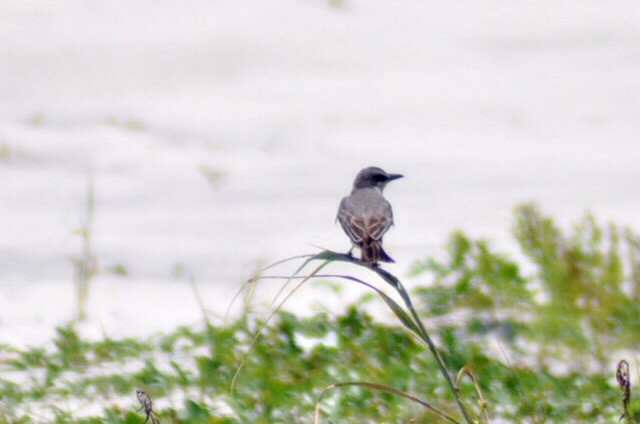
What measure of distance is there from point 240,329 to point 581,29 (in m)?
8.27

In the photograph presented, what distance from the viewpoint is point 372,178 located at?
5.05m

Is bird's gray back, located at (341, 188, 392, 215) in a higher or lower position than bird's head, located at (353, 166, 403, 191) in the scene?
lower

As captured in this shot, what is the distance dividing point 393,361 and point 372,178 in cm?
76

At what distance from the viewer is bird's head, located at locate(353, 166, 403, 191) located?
490cm

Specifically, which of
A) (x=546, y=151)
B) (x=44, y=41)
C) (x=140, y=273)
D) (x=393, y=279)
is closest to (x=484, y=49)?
(x=546, y=151)

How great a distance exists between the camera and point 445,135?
11508 millimetres

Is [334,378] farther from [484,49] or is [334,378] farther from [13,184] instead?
[484,49]

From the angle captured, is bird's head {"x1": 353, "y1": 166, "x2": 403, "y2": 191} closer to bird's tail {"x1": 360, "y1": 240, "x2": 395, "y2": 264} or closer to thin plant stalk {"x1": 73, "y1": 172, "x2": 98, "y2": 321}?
bird's tail {"x1": 360, "y1": 240, "x2": 395, "y2": 264}

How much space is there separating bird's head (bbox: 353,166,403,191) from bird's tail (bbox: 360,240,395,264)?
1.02 meters

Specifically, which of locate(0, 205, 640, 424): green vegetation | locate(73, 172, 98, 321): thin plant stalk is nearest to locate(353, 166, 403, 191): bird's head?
locate(0, 205, 640, 424): green vegetation

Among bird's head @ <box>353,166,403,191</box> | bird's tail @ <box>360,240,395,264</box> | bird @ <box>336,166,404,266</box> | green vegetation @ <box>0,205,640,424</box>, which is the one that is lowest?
green vegetation @ <box>0,205,640,424</box>

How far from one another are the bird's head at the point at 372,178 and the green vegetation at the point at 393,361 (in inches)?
18.7

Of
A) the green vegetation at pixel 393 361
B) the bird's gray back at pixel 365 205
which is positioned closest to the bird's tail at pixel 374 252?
the bird's gray back at pixel 365 205

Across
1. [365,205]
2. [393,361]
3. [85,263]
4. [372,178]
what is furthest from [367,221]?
[85,263]
